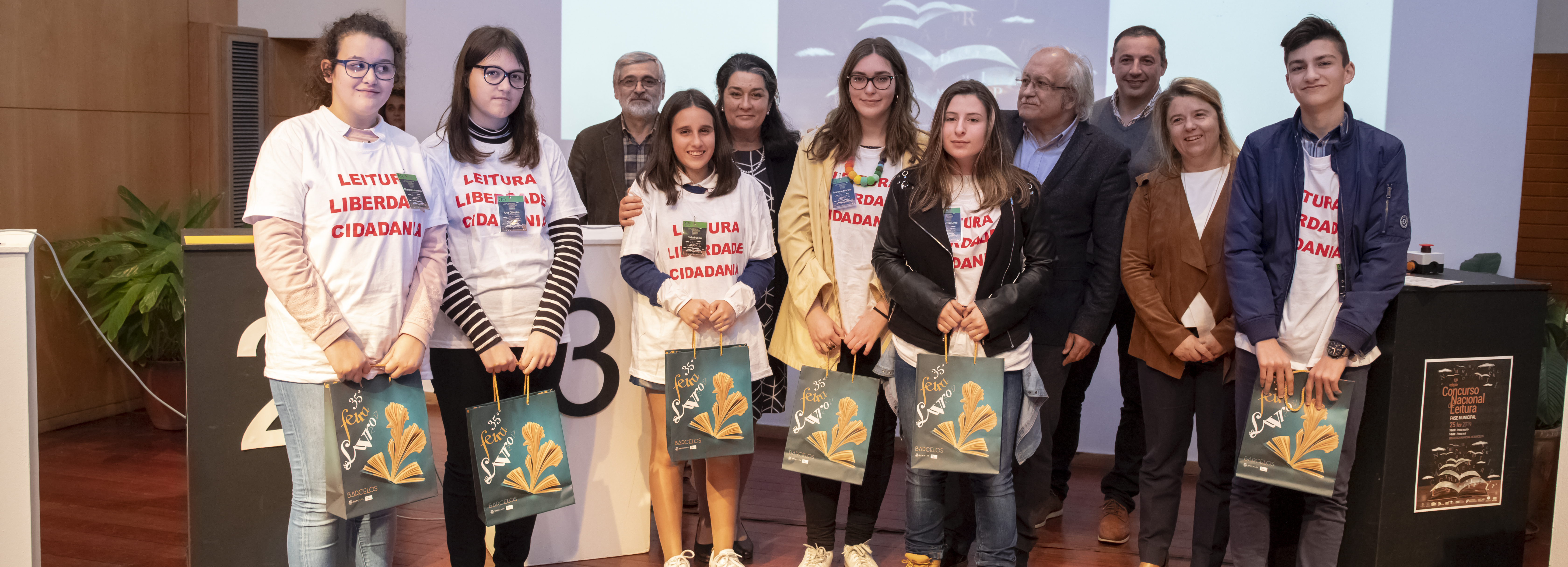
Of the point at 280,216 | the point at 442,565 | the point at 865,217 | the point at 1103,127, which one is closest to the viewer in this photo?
the point at 280,216

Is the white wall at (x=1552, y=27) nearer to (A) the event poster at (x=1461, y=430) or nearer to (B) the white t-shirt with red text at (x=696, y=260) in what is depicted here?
(A) the event poster at (x=1461, y=430)

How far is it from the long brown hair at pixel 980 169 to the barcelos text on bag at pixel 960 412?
1.26 feet

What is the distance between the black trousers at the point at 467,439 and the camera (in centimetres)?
230

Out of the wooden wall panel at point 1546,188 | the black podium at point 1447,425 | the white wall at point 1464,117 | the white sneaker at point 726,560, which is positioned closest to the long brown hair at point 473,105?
the white sneaker at point 726,560

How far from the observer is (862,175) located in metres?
2.60

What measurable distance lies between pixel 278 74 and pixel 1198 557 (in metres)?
5.26

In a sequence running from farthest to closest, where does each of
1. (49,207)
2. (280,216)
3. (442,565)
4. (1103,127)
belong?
(49,207) < (1103,127) < (442,565) < (280,216)

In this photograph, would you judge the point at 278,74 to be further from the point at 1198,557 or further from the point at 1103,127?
the point at 1198,557

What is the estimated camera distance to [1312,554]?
2406 mm

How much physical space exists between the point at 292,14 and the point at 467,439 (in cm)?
405

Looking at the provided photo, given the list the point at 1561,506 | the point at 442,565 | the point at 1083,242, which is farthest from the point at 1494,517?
the point at 442,565

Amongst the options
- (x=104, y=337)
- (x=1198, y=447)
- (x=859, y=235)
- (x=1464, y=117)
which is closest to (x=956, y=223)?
(x=859, y=235)

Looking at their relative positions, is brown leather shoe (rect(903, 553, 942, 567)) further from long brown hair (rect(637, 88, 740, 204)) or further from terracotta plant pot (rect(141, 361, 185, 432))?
terracotta plant pot (rect(141, 361, 185, 432))

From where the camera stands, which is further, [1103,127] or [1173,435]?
[1103,127]
